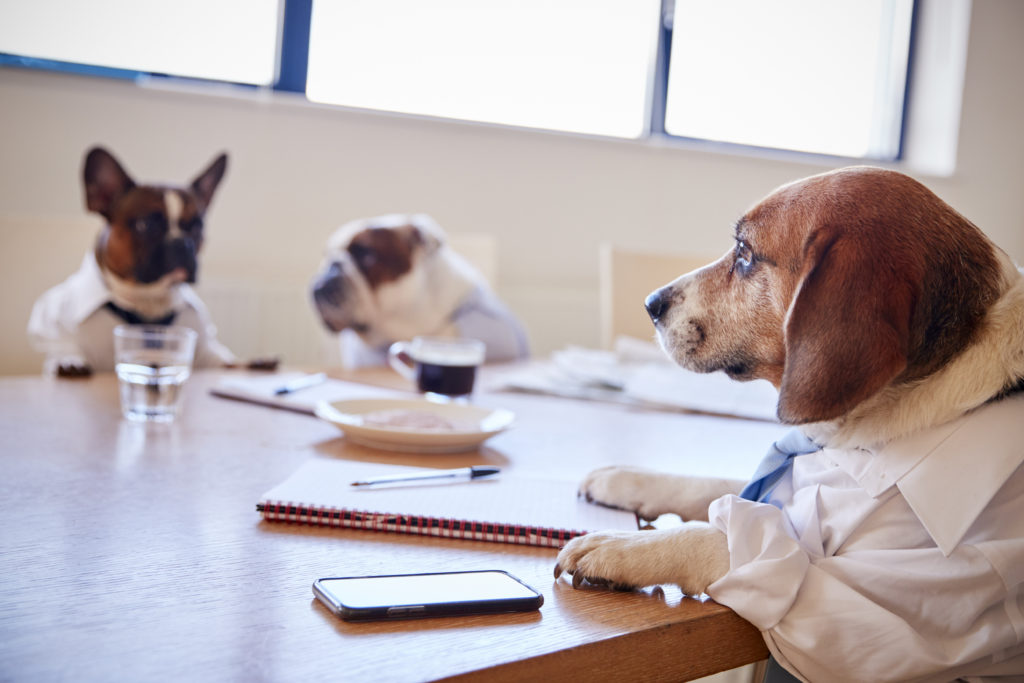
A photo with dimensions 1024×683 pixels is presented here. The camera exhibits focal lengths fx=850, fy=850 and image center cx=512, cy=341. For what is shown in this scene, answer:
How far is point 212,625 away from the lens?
576 millimetres

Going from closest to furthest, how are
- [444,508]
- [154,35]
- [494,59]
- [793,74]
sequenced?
[444,508] → [154,35] → [494,59] → [793,74]

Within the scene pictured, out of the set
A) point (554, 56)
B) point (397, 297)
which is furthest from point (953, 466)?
point (554, 56)

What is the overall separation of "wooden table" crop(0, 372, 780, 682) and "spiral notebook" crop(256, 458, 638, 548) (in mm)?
15

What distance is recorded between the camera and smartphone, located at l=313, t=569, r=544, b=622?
0.61 m

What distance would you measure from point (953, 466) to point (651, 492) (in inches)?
12.9

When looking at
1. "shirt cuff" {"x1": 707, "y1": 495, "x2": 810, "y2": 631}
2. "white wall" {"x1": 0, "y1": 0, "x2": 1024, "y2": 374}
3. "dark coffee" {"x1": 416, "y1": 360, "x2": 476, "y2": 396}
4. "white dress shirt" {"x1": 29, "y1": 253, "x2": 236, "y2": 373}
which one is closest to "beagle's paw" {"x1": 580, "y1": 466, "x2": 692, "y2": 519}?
"shirt cuff" {"x1": 707, "y1": 495, "x2": 810, "y2": 631}

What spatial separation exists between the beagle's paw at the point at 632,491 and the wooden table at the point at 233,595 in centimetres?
13

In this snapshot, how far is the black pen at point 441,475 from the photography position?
37.2 inches

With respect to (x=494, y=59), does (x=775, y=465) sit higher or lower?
lower

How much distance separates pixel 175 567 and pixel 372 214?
127 inches

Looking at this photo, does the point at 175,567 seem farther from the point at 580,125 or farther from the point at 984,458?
the point at 580,125

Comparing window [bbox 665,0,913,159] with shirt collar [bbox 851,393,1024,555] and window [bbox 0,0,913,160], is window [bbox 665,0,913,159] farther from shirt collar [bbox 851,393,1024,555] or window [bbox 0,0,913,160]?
shirt collar [bbox 851,393,1024,555]

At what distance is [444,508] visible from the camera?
2.83 ft

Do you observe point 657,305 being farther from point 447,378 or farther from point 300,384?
point 300,384
